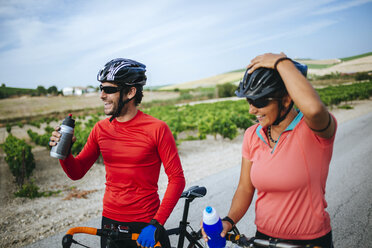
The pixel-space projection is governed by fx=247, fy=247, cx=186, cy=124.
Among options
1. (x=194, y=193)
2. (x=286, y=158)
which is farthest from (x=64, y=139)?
(x=286, y=158)

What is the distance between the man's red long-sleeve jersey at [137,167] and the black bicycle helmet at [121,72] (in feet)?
1.16

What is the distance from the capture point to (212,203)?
504 cm

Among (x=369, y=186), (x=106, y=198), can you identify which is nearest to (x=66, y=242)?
(x=106, y=198)

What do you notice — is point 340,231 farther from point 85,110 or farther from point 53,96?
point 53,96

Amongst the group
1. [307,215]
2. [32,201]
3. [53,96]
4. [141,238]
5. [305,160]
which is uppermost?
[53,96]

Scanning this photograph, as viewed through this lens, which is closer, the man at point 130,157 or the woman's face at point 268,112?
the woman's face at point 268,112

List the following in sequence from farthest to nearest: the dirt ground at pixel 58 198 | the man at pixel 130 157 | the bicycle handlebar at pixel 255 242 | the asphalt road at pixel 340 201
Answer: the dirt ground at pixel 58 198 < the asphalt road at pixel 340 201 < the man at pixel 130 157 < the bicycle handlebar at pixel 255 242

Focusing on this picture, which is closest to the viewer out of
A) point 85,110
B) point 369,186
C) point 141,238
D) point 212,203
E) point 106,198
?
point 141,238

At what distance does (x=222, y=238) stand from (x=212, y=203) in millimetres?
3711

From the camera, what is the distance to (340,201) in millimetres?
4805

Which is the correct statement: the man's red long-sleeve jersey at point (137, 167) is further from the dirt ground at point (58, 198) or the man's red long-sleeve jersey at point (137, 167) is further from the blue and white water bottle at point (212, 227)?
the dirt ground at point (58, 198)

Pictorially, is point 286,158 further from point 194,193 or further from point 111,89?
point 111,89

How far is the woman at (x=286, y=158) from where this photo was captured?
1.38 metres

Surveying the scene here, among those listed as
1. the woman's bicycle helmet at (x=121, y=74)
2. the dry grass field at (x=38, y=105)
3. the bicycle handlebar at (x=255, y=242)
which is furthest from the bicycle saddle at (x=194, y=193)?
the dry grass field at (x=38, y=105)
